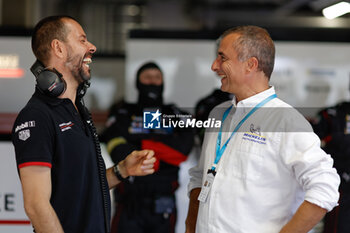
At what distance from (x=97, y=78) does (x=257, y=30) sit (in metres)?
4.27

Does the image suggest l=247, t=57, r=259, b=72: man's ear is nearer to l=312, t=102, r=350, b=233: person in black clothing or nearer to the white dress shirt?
the white dress shirt

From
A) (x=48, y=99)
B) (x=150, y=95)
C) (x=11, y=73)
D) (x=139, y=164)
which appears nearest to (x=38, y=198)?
(x=48, y=99)

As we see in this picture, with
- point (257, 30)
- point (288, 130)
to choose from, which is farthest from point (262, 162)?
point (257, 30)

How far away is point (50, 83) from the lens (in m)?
1.51

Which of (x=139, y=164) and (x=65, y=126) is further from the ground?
(x=65, y=126)

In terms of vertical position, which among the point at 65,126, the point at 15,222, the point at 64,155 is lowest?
the point at 15,222

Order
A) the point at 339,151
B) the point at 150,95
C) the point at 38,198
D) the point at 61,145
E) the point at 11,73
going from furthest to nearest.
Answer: the point at 11,73 → the point at 339,151 → the point at 150,95 → the point at 61,145 → the point at 38,198

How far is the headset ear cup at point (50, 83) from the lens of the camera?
4.95ft

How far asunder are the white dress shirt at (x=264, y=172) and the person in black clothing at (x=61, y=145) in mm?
357

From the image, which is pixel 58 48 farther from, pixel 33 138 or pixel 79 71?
pixel 33 138

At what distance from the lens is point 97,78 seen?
5676mm

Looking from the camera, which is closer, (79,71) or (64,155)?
(64,155)

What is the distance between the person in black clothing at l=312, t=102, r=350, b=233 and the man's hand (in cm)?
162

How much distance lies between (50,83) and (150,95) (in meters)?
1.03
